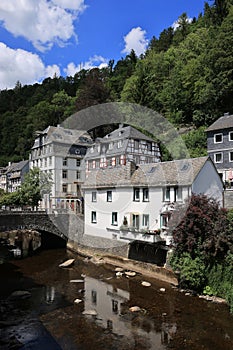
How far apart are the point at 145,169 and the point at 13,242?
77.1 feet

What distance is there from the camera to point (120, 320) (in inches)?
683

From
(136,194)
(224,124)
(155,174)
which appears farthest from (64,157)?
(155,174)

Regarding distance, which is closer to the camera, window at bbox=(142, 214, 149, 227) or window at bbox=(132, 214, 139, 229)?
window at bbox=(142, 214, 149, 227)

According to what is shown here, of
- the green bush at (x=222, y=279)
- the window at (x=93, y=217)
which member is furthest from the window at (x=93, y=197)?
the green bush at (x=222, y=279)

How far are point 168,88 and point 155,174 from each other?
3975 centimetres

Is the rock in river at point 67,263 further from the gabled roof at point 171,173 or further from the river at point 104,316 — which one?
the gabled roof at point 171,173

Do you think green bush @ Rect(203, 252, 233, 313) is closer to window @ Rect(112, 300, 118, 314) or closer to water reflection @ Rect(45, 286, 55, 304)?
window @ Rect(112, 300, 118, 314)

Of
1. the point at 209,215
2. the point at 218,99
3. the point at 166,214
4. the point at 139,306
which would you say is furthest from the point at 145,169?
the point at 218,99

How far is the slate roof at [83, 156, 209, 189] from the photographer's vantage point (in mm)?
24719

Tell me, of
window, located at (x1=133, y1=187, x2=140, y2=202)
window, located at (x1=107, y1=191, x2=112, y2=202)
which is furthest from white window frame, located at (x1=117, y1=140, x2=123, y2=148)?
window, located at (x1=133, y1=187, x2=140, y2=202)

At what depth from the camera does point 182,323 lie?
54.7 feet

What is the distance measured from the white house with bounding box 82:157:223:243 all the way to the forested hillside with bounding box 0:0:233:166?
16517 millimetres

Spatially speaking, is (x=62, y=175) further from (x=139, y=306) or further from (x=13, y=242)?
(x=139, y=306)

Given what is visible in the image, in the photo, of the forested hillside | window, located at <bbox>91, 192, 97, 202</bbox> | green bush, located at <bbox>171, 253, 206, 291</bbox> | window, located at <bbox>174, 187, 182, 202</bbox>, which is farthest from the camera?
the forested hillside
